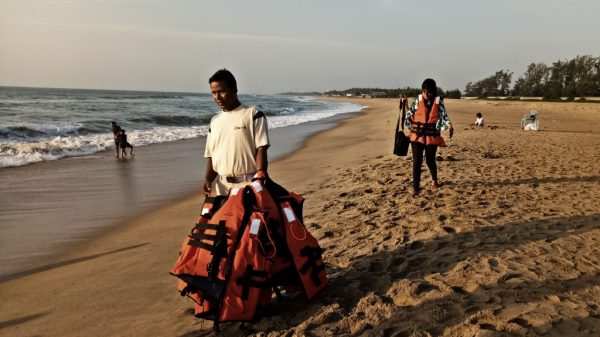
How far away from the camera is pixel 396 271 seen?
3.52m

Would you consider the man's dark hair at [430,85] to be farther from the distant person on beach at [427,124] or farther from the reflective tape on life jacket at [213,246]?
the reflective tape on life jacket at [213,246]

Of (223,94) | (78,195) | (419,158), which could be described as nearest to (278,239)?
(223,94)

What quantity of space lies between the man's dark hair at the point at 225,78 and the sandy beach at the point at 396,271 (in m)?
1.69

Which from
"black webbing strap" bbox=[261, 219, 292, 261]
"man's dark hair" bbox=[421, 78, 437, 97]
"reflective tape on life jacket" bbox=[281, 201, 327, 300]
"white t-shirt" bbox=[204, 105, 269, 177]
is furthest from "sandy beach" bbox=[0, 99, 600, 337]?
"man's dark hair" bbox=[421, 78, 437, 97]

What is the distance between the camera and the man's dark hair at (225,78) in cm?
301

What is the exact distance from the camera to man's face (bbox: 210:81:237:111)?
9.85ft

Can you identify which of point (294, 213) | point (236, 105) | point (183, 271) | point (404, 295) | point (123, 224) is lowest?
point (123, 224)

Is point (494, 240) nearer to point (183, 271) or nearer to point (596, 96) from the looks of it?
point (183, 271)

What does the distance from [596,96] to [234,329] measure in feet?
203

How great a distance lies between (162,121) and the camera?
25938 mm

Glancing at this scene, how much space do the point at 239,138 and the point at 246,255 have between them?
2.81 ft

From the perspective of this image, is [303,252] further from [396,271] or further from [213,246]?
[396,271]

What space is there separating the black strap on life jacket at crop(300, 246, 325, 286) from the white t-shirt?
704 millimetres

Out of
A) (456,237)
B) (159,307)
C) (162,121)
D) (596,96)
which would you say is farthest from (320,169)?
(596,96)
